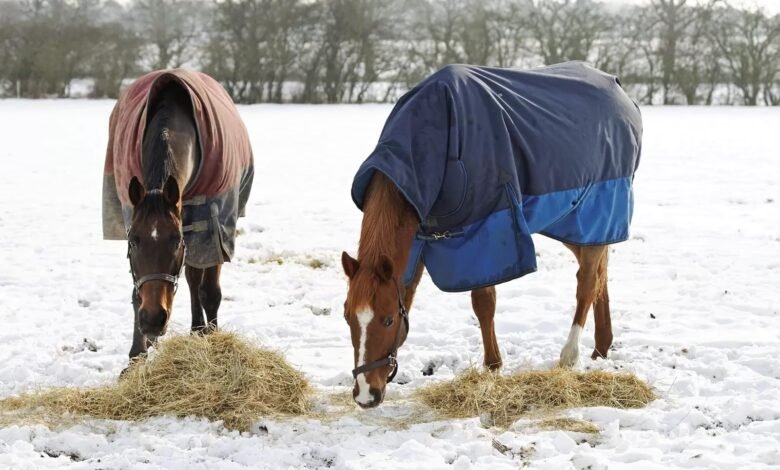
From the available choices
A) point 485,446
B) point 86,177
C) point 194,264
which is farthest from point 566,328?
point 86,177

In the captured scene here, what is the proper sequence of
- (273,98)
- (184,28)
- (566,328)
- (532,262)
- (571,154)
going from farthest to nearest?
(184,28), (273,98), (566,328), (571,154), (532,262)

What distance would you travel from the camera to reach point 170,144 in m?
4.00

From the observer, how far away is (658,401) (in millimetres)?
3855

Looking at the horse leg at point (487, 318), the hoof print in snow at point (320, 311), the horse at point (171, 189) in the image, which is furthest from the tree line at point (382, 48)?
the horse leg at point (487, 318)

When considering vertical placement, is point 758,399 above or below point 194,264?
below

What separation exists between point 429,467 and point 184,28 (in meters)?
46.7

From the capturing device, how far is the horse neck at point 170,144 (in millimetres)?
3863

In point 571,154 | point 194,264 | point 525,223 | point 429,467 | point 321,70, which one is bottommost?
point 429,467

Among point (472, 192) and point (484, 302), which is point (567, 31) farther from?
point (472, 192)

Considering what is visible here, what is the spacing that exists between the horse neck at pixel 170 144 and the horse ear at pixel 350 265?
105 centimetres

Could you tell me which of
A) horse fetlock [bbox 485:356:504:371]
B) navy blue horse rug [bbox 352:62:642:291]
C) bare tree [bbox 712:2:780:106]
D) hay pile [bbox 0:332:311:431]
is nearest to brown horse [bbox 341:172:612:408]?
navy blue horse rug [bbox 352:62:642:291]

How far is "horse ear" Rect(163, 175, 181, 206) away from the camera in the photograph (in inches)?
145

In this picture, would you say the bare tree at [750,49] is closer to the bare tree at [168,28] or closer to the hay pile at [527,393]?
the bare tree at [168,28]

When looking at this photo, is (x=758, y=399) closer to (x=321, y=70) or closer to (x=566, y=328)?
(x=566, y=328)
